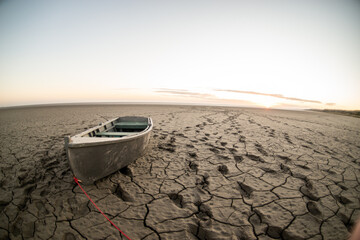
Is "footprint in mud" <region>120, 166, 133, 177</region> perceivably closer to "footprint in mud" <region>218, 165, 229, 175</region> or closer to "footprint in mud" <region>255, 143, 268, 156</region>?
"footprint in mud" <region>218, 165, 229, 175</region>

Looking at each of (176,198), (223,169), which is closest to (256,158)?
(223,169)

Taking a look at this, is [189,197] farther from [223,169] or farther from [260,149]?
[260,149]

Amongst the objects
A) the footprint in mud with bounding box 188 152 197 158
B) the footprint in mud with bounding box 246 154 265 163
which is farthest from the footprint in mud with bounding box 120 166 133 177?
the footprint in mud with bounding box 246 154 265 163

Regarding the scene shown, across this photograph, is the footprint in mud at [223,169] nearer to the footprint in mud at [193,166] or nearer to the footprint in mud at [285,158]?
the footprint in mud at [193,166]

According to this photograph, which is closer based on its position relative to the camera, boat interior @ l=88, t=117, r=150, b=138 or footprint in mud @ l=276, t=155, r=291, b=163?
footprint in mud @ l=276, t=155, r=291, b=163

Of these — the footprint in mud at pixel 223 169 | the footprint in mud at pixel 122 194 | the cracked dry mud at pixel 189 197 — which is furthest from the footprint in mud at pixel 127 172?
the footprint in mud at pixel 223 169

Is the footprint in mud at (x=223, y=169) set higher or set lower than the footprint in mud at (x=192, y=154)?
lower

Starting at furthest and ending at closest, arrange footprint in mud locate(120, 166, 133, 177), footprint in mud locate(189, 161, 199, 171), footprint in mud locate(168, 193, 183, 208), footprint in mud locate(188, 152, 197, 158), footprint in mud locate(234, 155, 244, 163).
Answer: footprint in mud locate(188, 152, 197, 158) → footprint in mud locate(234, 155, 244, 163) → footprint in mud locate(189, 161, 199, 171) → footprint in mud locate(120, 166, 133, 177) → footprint in mud locate(168, 193, 183, 208)

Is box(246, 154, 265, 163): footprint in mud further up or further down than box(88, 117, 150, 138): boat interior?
further down

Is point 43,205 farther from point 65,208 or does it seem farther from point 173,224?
point 173,224

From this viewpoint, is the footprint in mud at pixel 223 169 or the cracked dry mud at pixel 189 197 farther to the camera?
the footprint in mud at pixel 223 169

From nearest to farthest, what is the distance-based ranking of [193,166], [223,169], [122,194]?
[122,194] → [223,169] → [193,166]

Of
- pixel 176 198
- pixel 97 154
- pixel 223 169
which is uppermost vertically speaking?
pixel 97 154

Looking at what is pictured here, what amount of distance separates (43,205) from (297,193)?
150 inches
